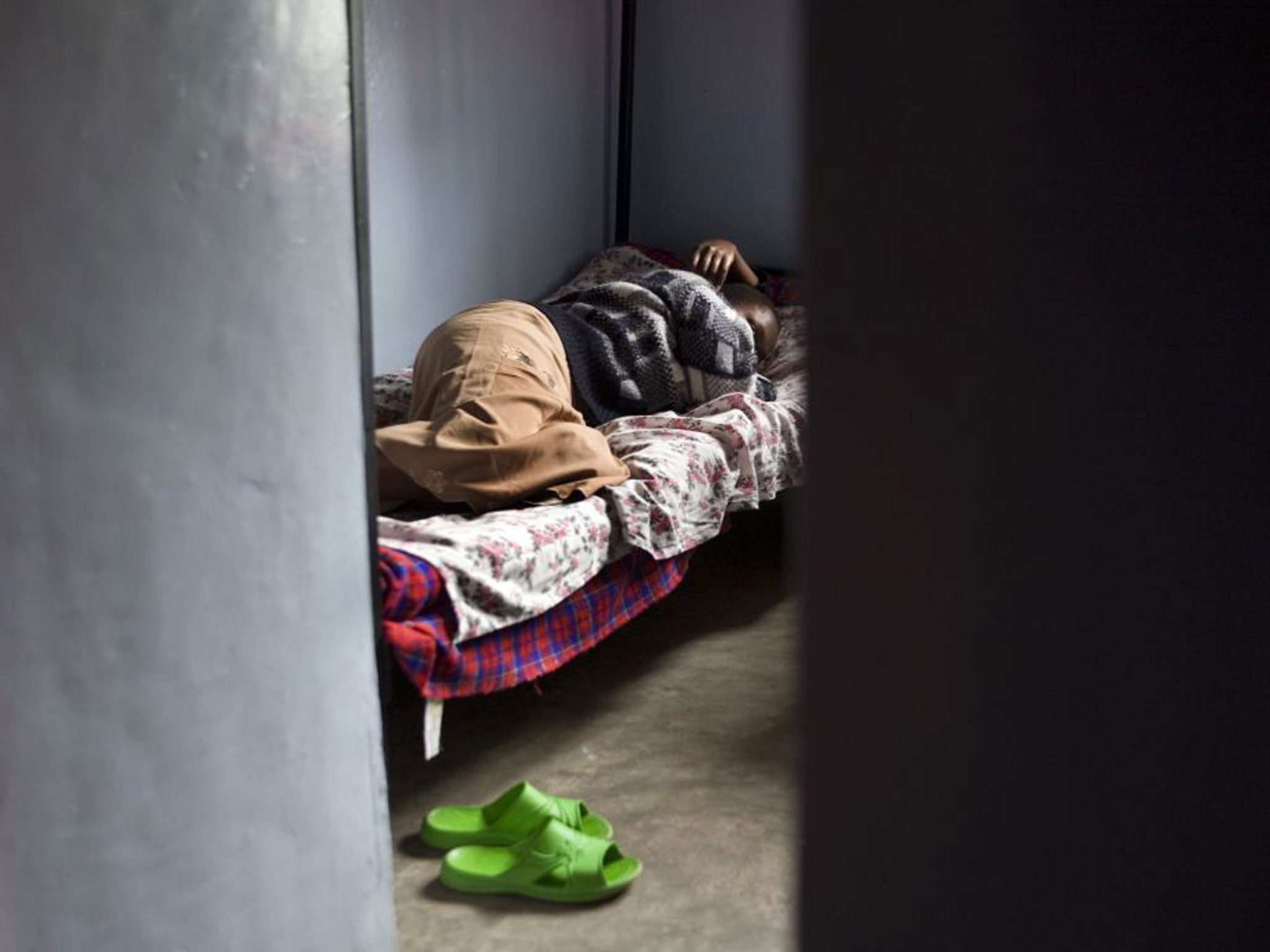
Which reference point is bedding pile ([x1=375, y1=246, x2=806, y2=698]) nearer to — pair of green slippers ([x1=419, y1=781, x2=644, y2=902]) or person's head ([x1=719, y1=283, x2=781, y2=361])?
pair of green slippers ([x1=419, y1=781, x2=644, y2=902])

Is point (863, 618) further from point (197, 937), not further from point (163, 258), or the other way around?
point (197, 937)

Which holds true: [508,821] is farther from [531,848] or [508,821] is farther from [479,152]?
[479,152]

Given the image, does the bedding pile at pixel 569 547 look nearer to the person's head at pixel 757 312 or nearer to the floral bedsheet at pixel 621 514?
the floral bedsheet at pixel 621 514

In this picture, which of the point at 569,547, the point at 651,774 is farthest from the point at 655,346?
the point at 651,774

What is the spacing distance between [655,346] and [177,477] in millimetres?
2085

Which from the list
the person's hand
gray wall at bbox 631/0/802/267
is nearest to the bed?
the person's hand

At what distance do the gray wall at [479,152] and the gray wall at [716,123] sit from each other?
6.6 inches

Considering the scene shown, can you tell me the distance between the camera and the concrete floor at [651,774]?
6.45 feet

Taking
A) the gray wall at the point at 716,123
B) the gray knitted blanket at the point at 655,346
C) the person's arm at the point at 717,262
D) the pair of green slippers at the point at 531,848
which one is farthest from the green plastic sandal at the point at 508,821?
the gray wall at the point at 716,123

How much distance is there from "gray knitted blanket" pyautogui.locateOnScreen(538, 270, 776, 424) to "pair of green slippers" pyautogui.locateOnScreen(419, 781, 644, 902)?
1189 mm

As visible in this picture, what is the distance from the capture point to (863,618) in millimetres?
579

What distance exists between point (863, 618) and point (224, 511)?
37.1 inches

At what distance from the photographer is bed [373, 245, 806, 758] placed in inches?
83.7

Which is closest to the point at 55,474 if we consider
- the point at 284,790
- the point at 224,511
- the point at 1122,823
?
the point at 224,511
